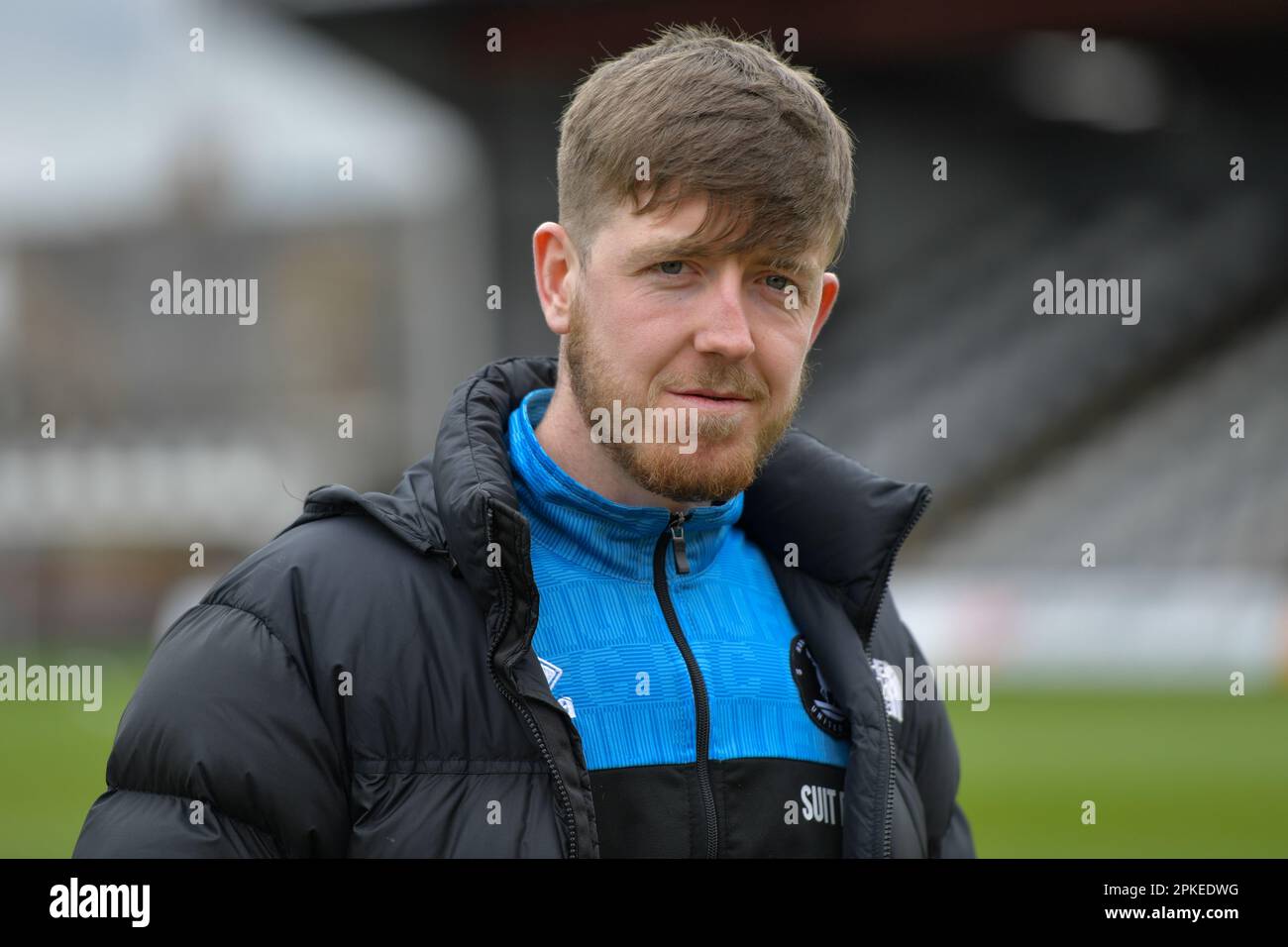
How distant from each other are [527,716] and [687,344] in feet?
1.88

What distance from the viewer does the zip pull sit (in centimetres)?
213

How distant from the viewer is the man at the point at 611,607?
5.88 feet

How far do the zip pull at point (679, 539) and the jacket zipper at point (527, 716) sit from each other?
0.33m

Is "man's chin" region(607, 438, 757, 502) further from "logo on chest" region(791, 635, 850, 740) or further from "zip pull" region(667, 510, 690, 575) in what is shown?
"logo on chest" region(791, 635, 850, 740)

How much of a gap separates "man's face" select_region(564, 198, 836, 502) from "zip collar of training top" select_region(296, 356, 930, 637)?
0.66ft

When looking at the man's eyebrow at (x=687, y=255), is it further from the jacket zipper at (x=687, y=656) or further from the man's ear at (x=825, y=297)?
the jacket zipper at (x=687, y=656)

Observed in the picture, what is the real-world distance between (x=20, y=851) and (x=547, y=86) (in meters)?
13.0

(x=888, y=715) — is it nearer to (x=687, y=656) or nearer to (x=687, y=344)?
(x=687, y=656)

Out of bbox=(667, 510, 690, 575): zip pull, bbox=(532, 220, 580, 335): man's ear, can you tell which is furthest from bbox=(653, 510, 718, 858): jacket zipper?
bbox=(532, 220, 580, 335): man's ear

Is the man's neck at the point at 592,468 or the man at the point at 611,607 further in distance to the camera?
the man's neck at the point at 592,468

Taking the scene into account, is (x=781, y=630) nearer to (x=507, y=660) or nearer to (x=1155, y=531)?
(x=507, y=660)

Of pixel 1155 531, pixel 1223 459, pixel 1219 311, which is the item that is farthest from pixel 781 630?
pixel 1219 311

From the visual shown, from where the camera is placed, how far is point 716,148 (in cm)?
199

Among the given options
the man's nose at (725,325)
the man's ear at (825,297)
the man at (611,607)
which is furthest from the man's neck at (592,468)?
the man's ear at (825,297)
